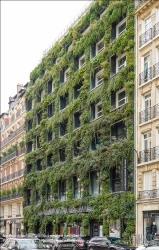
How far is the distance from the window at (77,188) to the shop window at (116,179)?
270 inches

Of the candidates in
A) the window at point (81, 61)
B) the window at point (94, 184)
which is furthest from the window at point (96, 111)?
the window at point (81, 61)

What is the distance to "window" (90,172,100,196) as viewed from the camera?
47903mm

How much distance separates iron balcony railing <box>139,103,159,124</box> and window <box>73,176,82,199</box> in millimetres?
12345

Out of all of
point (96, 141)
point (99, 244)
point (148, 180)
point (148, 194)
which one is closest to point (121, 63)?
point (96, 141)

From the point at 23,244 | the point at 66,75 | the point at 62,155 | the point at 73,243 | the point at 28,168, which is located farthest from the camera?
the point at 28,168

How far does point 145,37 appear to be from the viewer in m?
43.5

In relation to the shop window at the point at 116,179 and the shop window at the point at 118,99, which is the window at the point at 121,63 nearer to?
the shop window at the point at 118,99

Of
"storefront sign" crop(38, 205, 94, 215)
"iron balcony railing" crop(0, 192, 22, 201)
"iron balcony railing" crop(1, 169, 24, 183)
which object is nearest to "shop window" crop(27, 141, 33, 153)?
"iron balcony railing" crop(1, 169, 24, 183)

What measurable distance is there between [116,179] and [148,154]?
4986 millimetres

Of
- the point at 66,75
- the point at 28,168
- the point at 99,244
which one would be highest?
the point at 66,75

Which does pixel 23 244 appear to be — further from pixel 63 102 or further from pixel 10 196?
pixel 10 196

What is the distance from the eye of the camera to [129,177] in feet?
138

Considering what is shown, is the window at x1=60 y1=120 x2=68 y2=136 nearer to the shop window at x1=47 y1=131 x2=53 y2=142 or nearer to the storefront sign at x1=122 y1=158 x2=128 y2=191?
the shop window at x1=47 y1=131 x2=53 y2=142

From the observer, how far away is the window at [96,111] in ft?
163
